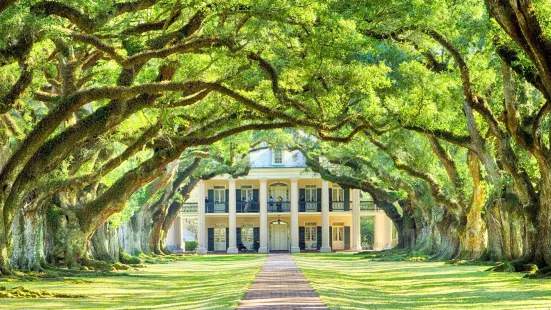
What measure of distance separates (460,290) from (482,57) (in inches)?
275

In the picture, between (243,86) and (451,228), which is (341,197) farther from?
(243,86)

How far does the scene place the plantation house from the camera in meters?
70.8

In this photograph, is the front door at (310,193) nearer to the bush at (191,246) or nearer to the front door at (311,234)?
the front door at (311,234)

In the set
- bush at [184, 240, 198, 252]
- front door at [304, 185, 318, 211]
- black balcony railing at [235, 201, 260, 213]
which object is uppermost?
front door at [304, 185, 318, 211]

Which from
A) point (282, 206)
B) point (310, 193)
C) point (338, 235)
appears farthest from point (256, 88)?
point (338, 235)

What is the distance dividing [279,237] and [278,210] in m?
2.82

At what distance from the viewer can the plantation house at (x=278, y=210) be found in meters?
70.8

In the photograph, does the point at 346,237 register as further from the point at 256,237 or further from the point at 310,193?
the point at 256,237

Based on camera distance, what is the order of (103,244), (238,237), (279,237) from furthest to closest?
1. (279,237)
2. (238,237)
3. (103,244)

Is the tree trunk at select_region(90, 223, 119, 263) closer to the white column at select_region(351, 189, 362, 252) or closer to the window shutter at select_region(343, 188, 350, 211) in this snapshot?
the white column at select_region(351, 189, 362, 252)

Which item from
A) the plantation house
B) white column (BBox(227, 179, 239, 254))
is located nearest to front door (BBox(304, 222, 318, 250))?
the plantation house

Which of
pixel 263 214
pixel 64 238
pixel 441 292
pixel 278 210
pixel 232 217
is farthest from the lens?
pixel 278 210

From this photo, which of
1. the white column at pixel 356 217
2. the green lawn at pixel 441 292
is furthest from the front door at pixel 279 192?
the green lawn at pixel 441 292

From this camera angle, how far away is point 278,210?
237 feet
